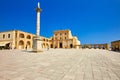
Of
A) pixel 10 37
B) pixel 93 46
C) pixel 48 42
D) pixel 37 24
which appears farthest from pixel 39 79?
pixel 93 46

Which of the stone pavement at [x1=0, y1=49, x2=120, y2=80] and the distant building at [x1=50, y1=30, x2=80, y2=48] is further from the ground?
the distant building at [x1=50, y1=30, x2=80, y2=48]

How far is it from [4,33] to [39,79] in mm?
40272

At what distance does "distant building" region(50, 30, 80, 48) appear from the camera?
54456 millimetres

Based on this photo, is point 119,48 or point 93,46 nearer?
point 119,48

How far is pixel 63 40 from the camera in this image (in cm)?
5634

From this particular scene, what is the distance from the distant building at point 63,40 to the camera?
54456 mm

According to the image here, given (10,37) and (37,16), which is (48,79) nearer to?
(37,16)

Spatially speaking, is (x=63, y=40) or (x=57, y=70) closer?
(x=57, y=70)

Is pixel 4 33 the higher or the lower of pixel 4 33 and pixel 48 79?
the higher

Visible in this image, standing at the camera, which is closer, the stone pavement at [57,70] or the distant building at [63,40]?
the stone pavement at [57,70]

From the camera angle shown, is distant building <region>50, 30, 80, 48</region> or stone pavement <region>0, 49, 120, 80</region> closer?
stone pavement <region>0, 49, 120, 80</region>

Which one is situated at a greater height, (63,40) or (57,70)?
(63,40)

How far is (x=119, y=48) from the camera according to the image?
37188 mm

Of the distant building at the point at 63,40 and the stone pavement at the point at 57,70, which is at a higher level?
the distant building at the point at 63,40
